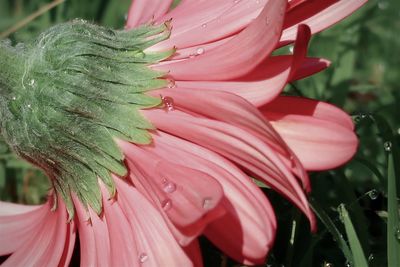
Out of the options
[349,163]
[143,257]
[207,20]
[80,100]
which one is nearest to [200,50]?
[207,20]

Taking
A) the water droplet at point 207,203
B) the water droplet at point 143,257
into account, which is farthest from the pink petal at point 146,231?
the water droplet at point 207,203

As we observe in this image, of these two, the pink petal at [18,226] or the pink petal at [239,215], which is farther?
the pink petal at [18,226]

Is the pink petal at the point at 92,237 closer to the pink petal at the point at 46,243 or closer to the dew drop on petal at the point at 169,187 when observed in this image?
the pink petal at the point at 46,243

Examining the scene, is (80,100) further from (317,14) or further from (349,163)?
(349,163)

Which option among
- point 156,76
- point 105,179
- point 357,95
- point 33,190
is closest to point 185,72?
point 156,76

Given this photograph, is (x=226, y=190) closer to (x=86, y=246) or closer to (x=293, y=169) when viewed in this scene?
(x=293, y=169)

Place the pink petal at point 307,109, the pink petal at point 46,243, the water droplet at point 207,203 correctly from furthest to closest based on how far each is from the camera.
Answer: the pink petal at point 46,243
the pink petal at point 307,109
the water droplet at point 207,203
